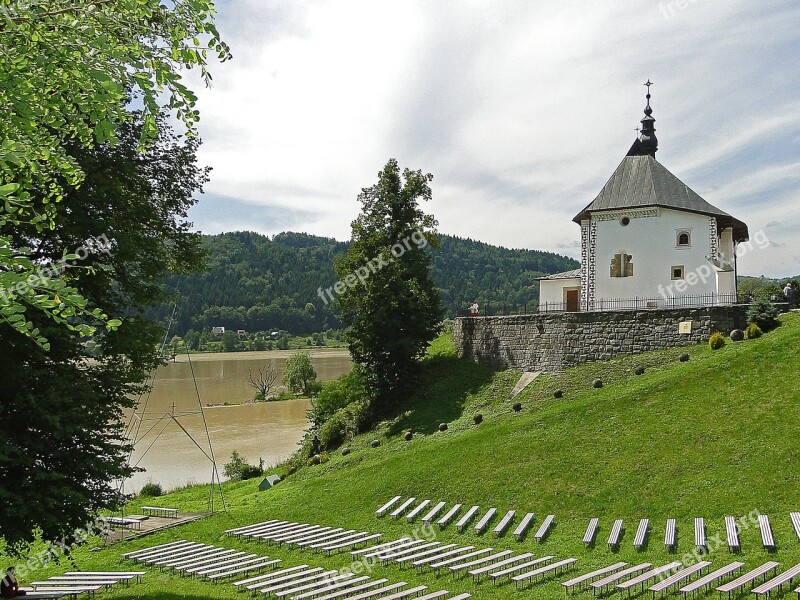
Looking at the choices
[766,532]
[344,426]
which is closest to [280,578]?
[766,532]

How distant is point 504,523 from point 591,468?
369 centimetres

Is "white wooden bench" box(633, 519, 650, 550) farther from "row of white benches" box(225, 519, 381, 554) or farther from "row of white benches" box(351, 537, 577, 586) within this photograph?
"row of white benches" box(225, 519, 381, 554)

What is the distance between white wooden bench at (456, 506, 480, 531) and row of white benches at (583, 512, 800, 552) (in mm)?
3487

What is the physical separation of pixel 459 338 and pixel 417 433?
9.29 meters

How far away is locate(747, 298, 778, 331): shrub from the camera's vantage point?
2430 cm

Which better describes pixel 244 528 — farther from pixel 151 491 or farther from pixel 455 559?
pixel 151 491

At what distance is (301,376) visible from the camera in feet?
233

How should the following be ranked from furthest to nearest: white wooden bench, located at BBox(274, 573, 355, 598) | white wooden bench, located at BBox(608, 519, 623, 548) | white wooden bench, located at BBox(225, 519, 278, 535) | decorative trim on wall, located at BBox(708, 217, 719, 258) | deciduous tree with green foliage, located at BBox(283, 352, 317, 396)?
deciduous tree with green foliage, located at BBox(283, 352, 317, 396) → decorative trim on wall, located at BBox(708, 217, 719, 258) → white wooden bench, located at BBox(225, 519, 278, 535) → white wooden bench, located at BBox(608, 519, 623, 548) → white wooden bench, located at BBox(274, 573, 355, 598)

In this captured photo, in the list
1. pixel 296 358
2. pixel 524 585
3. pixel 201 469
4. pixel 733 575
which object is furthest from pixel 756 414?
pixel 296 358

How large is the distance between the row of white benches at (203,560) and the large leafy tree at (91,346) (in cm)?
305

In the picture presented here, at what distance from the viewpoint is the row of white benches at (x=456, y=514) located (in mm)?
16500

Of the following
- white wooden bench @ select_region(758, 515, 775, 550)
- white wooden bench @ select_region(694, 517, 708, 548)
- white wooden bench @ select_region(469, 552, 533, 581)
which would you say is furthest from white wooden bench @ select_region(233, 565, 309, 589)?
white wooden bench @ select_region(758, 515, 775, 550)

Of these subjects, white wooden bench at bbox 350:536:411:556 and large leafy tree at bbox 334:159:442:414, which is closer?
white wooden bench at bbox 350:536:411:556

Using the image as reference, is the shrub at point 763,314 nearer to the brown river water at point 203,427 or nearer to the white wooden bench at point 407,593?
the white wooden bench at point 407,593
